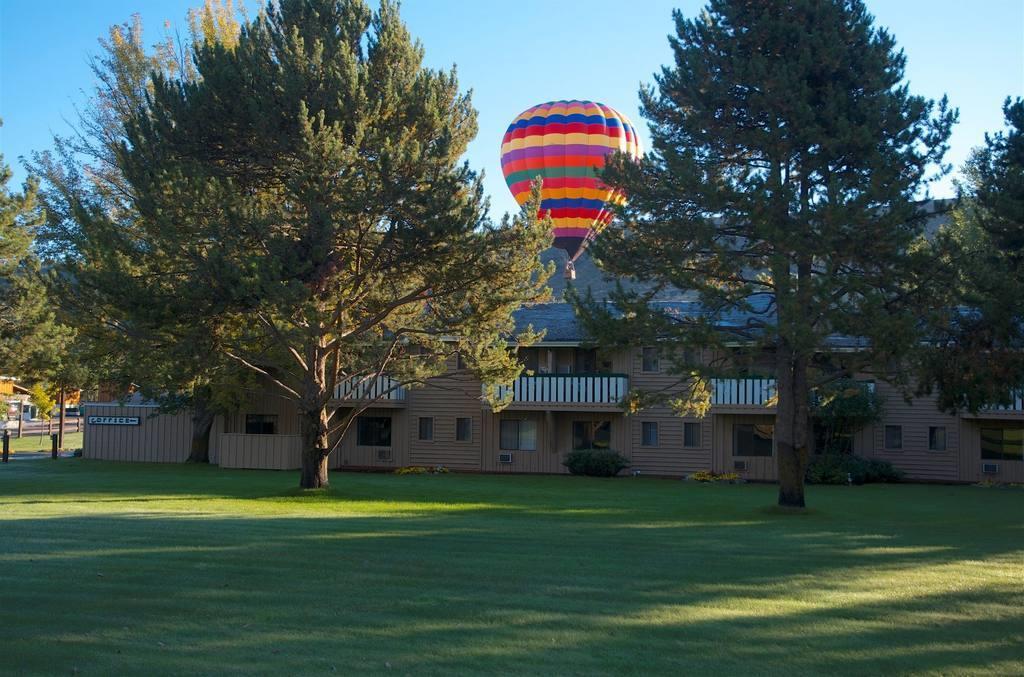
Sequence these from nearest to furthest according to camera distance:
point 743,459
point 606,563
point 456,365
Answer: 1. point 606,563
2. point 743,459
3. point 456,365

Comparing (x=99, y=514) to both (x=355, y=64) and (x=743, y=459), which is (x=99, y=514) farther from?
(x=743, y=459)

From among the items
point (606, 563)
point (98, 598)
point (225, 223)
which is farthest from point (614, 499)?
point (98, 598)

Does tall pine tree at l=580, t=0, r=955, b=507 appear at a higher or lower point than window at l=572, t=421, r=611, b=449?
higher

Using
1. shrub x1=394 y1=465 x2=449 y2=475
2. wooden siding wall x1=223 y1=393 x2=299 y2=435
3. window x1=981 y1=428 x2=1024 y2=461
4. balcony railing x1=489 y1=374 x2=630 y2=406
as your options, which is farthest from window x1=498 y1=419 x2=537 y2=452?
window x1=981 y1=428 x2=1024 y2=461

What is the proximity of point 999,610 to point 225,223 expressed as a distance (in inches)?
708

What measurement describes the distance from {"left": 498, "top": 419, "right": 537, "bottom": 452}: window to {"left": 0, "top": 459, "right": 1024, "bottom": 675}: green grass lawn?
21.6m

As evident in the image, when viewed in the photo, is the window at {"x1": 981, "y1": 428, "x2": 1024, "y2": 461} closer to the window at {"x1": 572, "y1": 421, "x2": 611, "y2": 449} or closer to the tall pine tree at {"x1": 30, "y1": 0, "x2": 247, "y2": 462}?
the window at {"x1": 572, "y1": 421, "x2": 611, "y2": 449}

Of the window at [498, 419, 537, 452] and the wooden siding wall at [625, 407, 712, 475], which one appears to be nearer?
the wooden siding wall at [625, 407, 712, 475]

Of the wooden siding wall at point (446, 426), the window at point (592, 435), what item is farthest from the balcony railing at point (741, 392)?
the wooden siding wall at point (446, 426)

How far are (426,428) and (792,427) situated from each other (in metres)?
21.5

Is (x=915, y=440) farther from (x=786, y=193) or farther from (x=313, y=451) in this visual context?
(x=313, y=451)

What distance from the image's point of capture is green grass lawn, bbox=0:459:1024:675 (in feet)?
27.0

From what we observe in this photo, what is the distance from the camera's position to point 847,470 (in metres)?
34.8

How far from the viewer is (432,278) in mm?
25000
